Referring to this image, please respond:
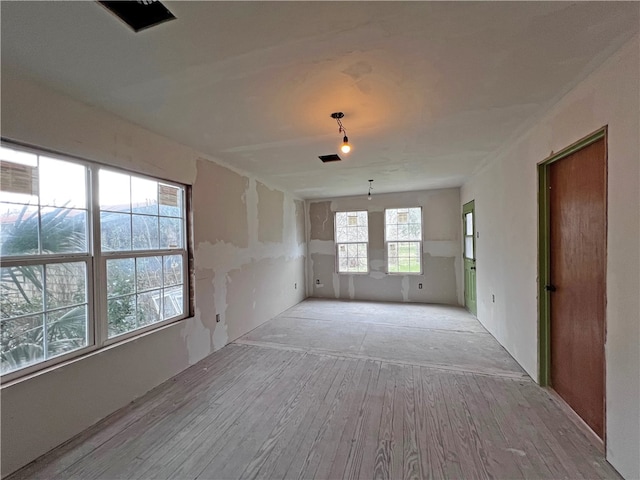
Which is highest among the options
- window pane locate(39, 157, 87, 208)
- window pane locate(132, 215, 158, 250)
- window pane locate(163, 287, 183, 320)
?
window pane locate(39, 157, 87, 208)

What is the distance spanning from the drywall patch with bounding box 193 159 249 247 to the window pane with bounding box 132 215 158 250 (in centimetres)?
44

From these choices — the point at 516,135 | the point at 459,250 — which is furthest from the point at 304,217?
the point at 516,135

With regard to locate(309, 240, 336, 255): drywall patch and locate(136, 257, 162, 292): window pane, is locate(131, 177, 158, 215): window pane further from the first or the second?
locate(309, 240, 336, 255): drywall patch

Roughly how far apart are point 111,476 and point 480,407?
2617 mm

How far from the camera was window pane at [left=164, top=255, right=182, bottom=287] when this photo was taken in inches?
114

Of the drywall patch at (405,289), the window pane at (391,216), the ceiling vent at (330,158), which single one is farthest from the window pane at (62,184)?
the drywall patch at (405,289)

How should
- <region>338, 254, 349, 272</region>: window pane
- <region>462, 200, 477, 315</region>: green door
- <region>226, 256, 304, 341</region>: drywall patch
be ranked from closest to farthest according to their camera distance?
<region>226, 256, 304, 341</region>: drywall patch
<region>462, 200, 477, 315</region>: green door
<region>338, 254, 349, 272</region>: window pane

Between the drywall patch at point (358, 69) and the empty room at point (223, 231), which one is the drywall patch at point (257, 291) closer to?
the empty room at point (223, 231)

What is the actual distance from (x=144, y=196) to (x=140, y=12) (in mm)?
1784

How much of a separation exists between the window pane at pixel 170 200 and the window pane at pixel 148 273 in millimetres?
516

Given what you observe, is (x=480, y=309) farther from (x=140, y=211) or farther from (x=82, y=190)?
(x=82, y=190)

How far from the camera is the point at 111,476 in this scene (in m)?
1.64

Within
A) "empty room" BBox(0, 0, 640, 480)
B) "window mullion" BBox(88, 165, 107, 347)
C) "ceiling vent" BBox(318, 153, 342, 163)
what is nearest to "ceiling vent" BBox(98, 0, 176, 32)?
"empty room" BBox(0, 0, 640, 480)

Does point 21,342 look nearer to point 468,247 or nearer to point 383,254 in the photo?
point 383,254
